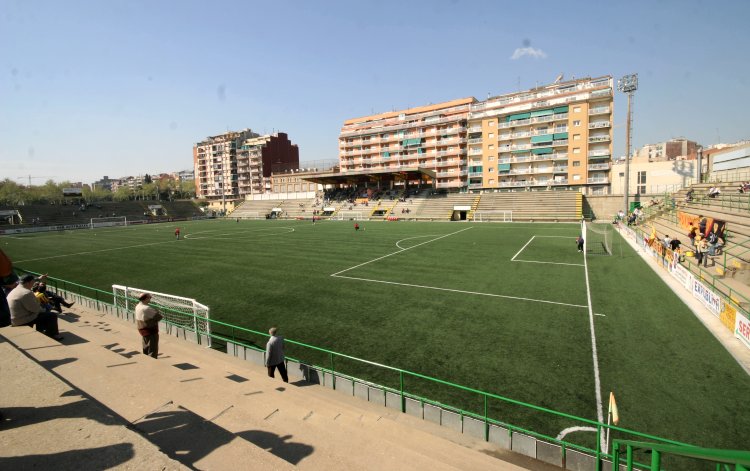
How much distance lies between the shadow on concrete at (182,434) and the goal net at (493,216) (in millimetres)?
58381

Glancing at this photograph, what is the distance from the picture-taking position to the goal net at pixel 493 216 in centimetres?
5953

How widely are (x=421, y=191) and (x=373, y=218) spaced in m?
14.9

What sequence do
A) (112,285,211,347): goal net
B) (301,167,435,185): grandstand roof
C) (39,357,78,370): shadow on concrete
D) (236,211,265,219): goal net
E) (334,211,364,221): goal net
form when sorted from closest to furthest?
1. (39,357,78,370): shadow on concrete
2. (112,285,211,347): goal net
3. (334,211,364,221): goal net
4. (301,167,435,185): grandstand roof
5. (236,211,265,219): goal net

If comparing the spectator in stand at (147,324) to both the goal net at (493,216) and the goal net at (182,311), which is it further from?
the goal net at (493,216)

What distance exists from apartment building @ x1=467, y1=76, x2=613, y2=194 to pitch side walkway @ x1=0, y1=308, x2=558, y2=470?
70923mm

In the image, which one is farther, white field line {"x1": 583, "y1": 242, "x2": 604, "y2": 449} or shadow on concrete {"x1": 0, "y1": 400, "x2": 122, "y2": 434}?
white field line {"x1": 583, "y1": 242, "x2": 604, "y2": 449}

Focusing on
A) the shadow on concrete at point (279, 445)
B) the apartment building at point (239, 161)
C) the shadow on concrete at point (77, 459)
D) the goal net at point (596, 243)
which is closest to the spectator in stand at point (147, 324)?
the shadow on concrete at point (279, 445)

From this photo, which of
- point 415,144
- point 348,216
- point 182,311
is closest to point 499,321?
point 182,311

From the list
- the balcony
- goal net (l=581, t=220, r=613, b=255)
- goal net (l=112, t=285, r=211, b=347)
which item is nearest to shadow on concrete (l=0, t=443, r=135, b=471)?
goal net (l=112, t=285, r=211, b=347)

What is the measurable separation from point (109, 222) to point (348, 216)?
5085cm

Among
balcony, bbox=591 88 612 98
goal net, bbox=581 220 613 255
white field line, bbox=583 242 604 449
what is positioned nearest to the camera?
white field line, bbox=583 242 604 449

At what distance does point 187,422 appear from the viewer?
560cm

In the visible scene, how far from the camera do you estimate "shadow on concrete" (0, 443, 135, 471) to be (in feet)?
12.6

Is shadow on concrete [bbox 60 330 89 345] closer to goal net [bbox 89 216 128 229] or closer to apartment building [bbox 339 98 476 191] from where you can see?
apartment building [bbox 339 98 476 191]
